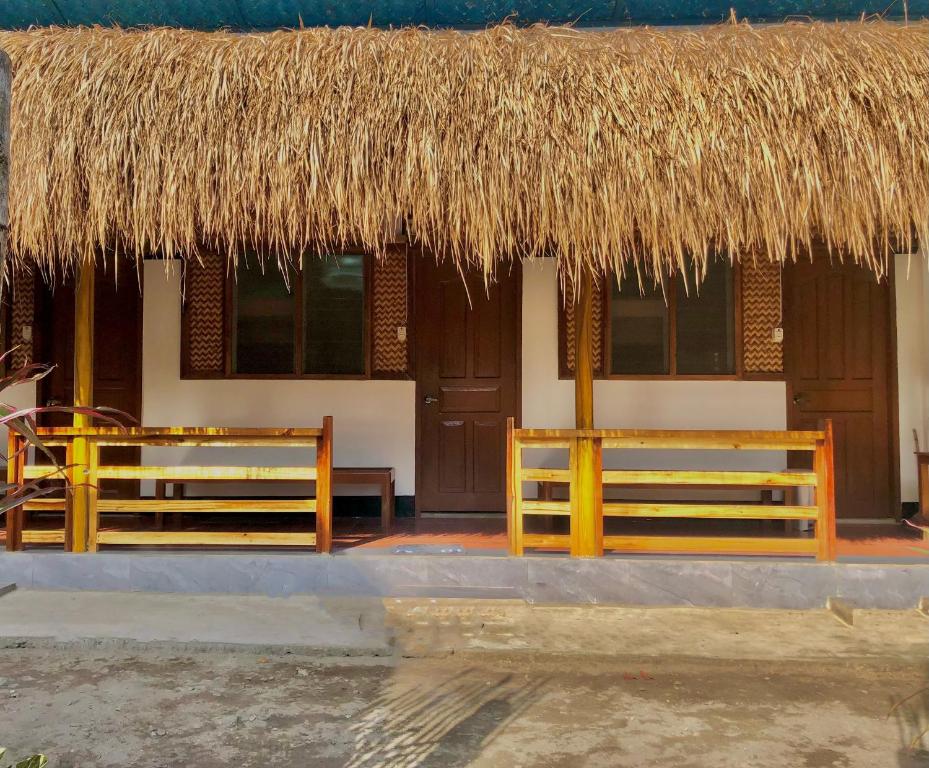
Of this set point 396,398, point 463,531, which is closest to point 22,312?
point 396,398

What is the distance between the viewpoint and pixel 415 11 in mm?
7766

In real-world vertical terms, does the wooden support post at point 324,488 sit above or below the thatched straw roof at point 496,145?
below

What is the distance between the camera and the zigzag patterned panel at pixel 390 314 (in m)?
6.41

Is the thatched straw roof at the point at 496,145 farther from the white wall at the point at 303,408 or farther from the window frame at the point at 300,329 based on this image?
the white wall at the point at 303,408

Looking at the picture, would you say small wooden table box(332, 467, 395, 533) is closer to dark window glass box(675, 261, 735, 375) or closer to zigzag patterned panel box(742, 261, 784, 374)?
dark window glass box(675, 261, 735, 375)

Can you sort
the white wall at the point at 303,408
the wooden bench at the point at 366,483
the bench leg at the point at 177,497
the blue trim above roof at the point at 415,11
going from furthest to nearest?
the blue trim above roof at the point at 415,11 → the white wall at the point at 303,408 → the bench leg at the point at 177,497 → the wooden bench at the point at 366,483

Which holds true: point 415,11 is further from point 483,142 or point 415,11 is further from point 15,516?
point 15,516

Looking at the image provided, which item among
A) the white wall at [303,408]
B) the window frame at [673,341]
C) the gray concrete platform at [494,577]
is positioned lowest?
the gray concrete platform at [494,577]

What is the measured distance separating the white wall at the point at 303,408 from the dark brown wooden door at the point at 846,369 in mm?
3136

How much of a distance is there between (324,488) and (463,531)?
4.24ft

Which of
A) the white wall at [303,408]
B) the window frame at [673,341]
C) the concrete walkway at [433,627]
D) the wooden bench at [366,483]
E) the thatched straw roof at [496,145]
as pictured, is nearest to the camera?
the concrete walkway at [433,627]

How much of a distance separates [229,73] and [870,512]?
5.66m

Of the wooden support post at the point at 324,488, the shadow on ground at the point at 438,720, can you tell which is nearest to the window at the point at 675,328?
the wooden support post at the point at 324,488

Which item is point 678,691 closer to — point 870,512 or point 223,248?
point 870,512
